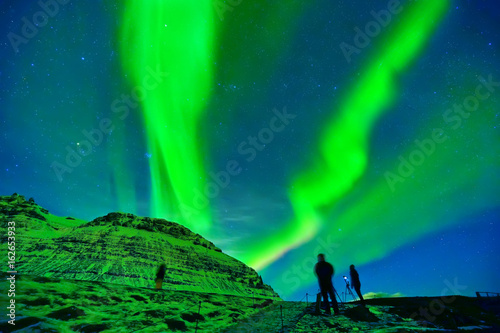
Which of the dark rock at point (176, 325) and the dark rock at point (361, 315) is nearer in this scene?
the dark rock at point (176, 325)

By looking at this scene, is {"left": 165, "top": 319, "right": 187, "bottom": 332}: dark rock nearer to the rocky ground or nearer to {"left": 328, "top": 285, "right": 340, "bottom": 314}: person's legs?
the rocky ground

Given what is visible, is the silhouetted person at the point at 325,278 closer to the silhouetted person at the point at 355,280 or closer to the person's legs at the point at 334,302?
the person's legs at the point at 334,302

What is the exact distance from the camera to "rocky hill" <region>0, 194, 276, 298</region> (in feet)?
388

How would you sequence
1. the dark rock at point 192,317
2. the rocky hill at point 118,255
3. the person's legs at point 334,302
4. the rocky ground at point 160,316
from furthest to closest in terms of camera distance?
1. the rocky hill at point 118,255
2. the person's legs at point 334,302
3. the dark rock at point 192,317
4. the rocky ground at point 160,316

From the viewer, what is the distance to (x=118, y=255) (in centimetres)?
13825

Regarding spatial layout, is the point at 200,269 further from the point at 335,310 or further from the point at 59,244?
the point at 335,310

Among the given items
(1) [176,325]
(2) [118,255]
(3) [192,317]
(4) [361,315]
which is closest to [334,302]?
(4) [361,315]

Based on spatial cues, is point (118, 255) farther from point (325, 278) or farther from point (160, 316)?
point (325, 278)

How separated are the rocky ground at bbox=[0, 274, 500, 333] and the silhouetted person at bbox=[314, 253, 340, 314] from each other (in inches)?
23.3

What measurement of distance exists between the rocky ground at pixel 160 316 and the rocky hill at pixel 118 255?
119 metres

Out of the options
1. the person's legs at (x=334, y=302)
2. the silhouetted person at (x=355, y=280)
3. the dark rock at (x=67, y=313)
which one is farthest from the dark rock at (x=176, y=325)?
the silhouetted person at (x=355, y=280)

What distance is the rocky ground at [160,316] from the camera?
18.3ft

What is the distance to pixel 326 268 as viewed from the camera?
917cm

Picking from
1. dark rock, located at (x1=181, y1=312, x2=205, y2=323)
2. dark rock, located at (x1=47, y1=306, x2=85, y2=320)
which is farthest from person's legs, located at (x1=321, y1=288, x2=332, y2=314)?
dark rock, located at (x1=47, y1=306, x2=85, y2=320)
